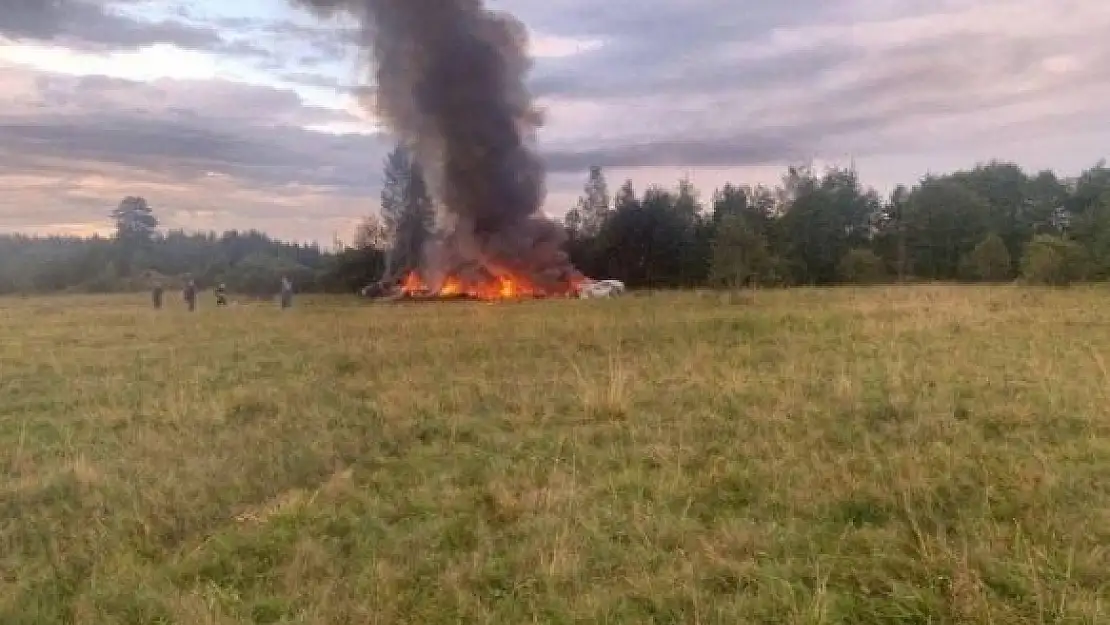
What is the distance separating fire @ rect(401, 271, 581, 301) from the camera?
50.8m

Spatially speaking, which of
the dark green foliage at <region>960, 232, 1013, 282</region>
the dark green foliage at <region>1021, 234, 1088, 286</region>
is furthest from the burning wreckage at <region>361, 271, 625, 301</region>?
the dark green foliage at <region>960, 232, 1013, 282</region>

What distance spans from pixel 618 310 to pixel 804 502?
859 inches

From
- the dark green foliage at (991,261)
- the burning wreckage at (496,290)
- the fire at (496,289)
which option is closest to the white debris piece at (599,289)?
the burning wreckage at (496,290)

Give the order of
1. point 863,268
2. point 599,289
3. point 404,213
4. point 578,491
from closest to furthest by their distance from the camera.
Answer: point 578,491 < point 599,289 < point 863,268 < point 404,213

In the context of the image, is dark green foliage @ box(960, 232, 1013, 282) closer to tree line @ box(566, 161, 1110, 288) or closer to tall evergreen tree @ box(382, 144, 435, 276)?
tree line @ box(566, 161, 1110, 288)

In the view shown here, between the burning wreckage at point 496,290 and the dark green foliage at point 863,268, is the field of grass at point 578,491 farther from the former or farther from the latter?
the dark green foliage at point 863,268

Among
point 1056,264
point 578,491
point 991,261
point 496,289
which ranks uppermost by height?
point 991,261

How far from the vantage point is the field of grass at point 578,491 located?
505 cm

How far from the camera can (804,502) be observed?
6.55 meters

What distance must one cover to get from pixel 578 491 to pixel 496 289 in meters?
45.0

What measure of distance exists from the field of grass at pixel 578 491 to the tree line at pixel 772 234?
48920 mm

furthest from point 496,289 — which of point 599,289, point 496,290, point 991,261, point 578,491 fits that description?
point 578,491

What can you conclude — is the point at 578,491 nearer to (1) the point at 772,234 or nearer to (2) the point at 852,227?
(1) the point at 772,234

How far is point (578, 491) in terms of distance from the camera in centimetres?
707
